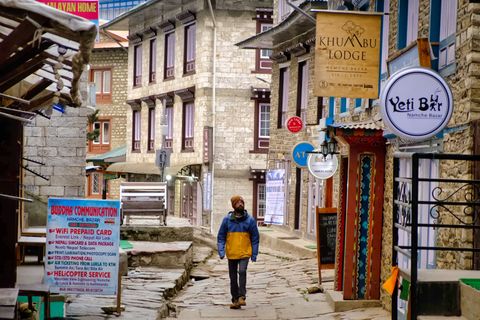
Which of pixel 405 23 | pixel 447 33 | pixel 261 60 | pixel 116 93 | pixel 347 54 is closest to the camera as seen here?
pixel 447 33

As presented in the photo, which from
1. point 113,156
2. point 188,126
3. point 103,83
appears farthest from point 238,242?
point 103,83

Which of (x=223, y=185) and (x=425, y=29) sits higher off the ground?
(x=425, y=29)

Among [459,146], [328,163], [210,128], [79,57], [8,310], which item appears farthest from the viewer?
[210,128]

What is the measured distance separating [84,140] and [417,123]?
8923mm

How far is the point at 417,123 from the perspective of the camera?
9469 millimetres

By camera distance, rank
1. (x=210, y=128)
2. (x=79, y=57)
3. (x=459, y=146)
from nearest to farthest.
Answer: (x=79, y=57) → (x=459, y=146) → (x=210, y=128)

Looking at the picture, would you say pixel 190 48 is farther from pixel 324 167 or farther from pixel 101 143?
pixel 324 167

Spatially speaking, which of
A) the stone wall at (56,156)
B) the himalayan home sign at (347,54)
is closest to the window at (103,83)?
the stone wall at (56,156)

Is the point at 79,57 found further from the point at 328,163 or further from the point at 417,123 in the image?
the point at 328,163

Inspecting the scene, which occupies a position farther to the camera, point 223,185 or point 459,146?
point 223,185

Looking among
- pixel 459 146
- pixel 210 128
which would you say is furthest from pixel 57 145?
pixel 210 128

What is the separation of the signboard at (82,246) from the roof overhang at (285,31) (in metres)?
13.7

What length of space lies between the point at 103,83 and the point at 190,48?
511 inches

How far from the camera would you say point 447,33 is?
1101 centimetres
